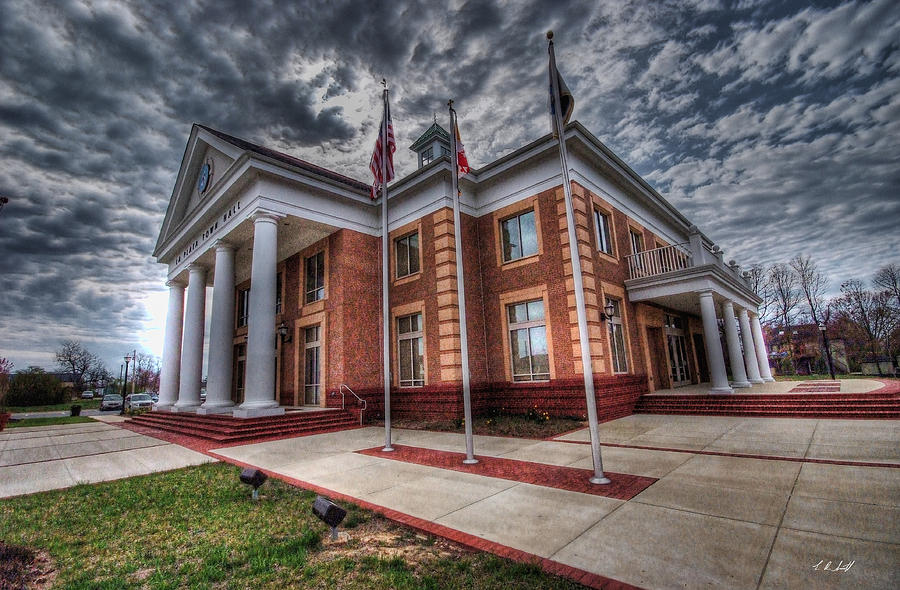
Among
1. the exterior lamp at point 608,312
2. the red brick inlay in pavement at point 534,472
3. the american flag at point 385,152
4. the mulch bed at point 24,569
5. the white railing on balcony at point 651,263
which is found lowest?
the red brick inlay in pavement at point 534,472

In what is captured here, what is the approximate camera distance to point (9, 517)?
17.3ft

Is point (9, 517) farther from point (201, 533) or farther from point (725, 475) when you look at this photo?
point (725, 475)

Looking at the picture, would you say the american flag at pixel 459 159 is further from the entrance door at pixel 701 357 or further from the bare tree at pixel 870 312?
the bare tree at pixel 870 312

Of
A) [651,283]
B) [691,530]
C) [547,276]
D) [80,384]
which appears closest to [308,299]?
[547,276]

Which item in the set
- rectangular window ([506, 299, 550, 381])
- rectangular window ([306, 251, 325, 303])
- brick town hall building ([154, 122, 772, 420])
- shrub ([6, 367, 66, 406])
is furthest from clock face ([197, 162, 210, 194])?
shrub ([6, 367, 66, 406])

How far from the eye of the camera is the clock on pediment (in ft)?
60.3

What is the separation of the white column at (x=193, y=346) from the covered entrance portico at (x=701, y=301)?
18898 millimetres

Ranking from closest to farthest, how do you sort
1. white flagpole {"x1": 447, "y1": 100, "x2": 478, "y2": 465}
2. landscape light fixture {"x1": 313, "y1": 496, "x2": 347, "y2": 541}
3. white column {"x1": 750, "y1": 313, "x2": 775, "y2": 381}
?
landscape light fixture {"x1": 313, "y1": 496, "x2": 347, "y2": 541} < white flagpole {"x1": 447, "y1": 100, "x2": 478, "y2": 465} < white column {"x1": 750, "y1": 313, "x2": 775, "y2": 381}

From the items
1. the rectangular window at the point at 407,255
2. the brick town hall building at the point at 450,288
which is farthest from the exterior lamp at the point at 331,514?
the rectangular window at the point at 407,255

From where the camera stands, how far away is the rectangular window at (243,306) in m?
24.0

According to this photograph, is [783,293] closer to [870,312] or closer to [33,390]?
[870,312]

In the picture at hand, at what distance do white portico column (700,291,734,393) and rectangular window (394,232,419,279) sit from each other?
10.9 meters

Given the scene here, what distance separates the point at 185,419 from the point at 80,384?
233 feet

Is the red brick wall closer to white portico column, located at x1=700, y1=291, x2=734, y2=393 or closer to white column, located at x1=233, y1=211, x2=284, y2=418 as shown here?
white portico column, located at x1=700, y1=291, x2=734, y2=393
